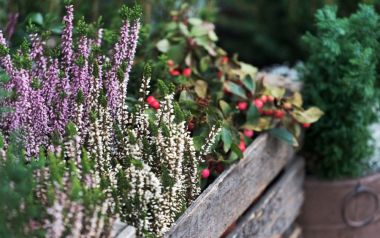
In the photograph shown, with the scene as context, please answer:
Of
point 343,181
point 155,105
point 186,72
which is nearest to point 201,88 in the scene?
point 186,72

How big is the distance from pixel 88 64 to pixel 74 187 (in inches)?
20.1

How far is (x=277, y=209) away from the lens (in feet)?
7.80

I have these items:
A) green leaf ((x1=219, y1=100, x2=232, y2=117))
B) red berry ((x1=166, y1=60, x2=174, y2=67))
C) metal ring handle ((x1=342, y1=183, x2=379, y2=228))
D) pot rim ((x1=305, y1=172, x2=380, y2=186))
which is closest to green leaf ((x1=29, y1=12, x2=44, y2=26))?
red berry ((x1=166, y1=60, x2=174, y2=67))

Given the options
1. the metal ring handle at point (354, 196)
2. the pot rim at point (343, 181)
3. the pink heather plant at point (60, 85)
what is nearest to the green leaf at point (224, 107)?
the pink heather plant at point (60, 85)

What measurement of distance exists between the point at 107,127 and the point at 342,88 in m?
0.98

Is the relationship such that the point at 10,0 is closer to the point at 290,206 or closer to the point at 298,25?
the point at 290,206

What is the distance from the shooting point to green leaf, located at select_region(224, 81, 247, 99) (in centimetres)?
224

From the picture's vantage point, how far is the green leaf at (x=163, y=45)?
93.4 inches

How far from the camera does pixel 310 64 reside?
2473 mm

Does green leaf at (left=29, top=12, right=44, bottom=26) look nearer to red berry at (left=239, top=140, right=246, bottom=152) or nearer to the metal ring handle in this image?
red berry at (left=239, top=140, right=246, bottom=152)

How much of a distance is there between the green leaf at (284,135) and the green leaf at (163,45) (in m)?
0.48

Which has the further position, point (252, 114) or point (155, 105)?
point (252, 114)

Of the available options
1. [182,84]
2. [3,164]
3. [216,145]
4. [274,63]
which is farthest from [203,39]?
[274,63]

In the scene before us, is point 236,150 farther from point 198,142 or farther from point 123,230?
point 123,230
